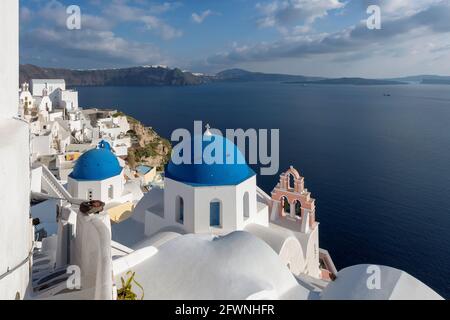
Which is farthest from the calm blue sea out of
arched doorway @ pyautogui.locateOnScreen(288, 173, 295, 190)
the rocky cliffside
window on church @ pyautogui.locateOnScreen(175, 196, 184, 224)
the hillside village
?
window on church @ pyautogui.locateOnScreen(175, 196, 184, 224)

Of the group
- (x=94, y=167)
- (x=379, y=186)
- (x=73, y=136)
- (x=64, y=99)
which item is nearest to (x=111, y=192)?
(x=94, y=167)

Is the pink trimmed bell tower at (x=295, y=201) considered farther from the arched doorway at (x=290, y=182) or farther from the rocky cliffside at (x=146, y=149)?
the rocky cliffside at (x=146, y=149)

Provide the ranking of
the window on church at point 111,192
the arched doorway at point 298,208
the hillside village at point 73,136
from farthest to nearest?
the hillside village at point 73,136
the window on church at point 111,192
the arched doorway at point 298,208

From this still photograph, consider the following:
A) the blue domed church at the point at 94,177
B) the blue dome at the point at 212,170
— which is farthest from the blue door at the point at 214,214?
the blue domed church at the point at 94,177

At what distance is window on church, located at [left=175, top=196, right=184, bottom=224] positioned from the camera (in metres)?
13.8

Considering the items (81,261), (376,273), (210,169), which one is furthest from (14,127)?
(210,169)

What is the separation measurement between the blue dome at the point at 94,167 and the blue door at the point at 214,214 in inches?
319

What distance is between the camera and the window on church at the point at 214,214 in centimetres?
1358

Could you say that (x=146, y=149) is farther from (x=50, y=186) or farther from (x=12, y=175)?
(x=12, y=175)

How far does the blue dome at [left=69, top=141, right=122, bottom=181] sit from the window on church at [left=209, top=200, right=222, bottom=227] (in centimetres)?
809

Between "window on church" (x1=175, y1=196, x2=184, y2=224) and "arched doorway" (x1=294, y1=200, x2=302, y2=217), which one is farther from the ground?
"window on church" (x1=175, y1=196, x2=184, y2=224)

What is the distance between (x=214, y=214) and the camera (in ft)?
44.8

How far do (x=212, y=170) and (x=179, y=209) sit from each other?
2135 mm

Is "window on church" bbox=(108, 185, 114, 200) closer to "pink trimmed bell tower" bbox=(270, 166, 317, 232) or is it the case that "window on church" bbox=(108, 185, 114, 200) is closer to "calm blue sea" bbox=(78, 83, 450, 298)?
"pink trimmed bell tower" bbox=(270, 166, 317, 232)
